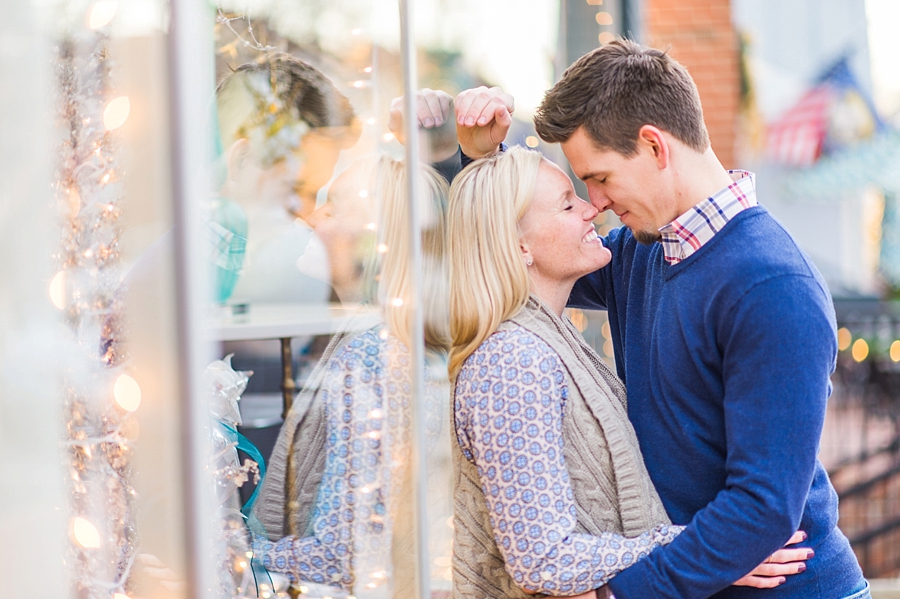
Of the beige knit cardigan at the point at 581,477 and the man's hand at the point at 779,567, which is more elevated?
the beige knit cardigan at the point at 581,477

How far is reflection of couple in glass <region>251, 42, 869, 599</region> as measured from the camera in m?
1.04

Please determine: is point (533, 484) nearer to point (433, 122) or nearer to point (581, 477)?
point (581, 477)

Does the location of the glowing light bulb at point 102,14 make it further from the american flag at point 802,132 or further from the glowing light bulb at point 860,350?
the american flag at point 802,132

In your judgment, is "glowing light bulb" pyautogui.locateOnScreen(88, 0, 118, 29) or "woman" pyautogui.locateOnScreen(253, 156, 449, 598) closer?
"glowing light bulb" pyautogui.locateOnScreen(88, 0, 118, 29)

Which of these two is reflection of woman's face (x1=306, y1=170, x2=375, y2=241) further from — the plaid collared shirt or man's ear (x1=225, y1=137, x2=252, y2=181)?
the plaid collared shirt

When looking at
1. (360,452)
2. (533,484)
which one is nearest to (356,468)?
(360,452)

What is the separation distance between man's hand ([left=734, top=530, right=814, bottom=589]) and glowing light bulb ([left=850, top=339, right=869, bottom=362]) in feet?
12.3

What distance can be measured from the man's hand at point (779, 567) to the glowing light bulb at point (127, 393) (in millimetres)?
883

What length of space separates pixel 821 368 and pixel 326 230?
700 mm

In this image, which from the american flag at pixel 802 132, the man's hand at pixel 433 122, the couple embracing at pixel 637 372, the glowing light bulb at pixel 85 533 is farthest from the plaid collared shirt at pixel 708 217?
the american flag at pixel 802 132

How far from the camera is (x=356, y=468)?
1.05 metres

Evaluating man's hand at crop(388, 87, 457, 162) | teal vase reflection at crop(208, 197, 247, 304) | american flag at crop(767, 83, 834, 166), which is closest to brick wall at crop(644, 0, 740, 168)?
american flag at crop(767, 83, 834, 166)

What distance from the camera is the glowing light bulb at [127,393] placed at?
82 centimetres

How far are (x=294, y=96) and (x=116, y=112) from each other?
0.25 metres
